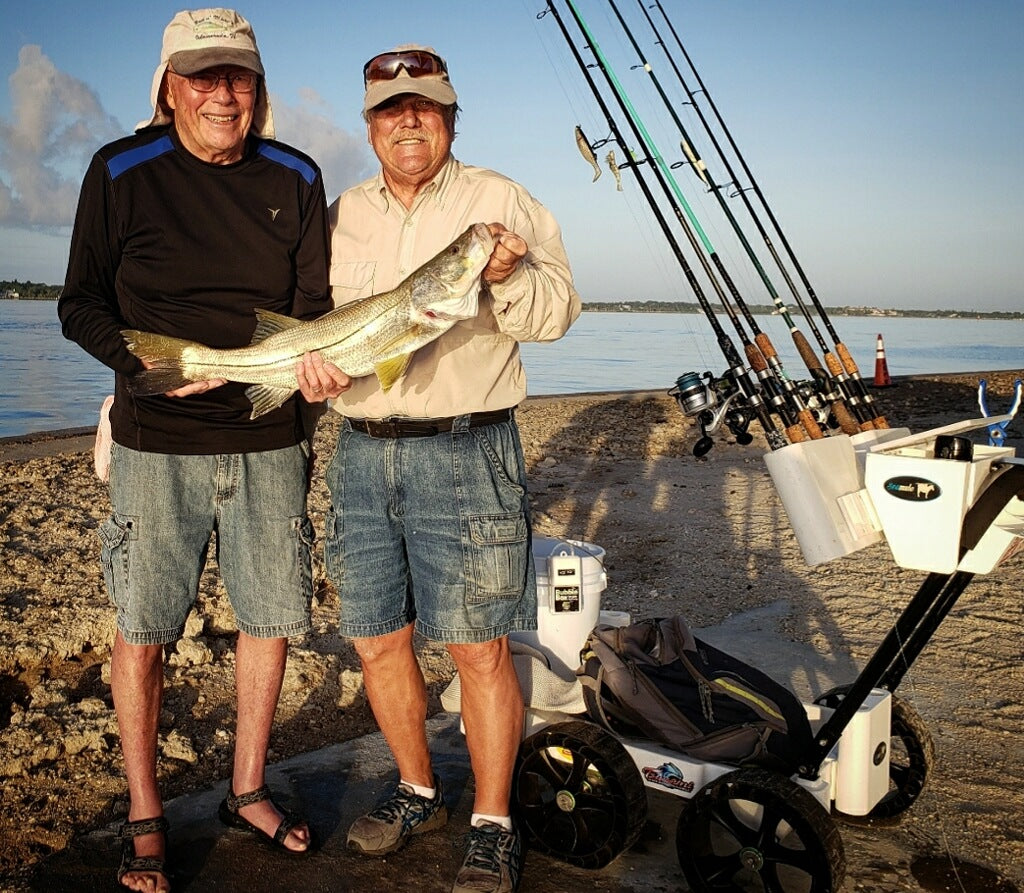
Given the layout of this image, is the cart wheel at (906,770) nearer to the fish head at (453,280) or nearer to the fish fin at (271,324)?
the fish head at (453,280)

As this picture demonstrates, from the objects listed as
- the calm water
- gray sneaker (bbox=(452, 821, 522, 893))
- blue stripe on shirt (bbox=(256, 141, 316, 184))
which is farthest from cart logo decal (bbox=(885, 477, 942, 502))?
the calm water

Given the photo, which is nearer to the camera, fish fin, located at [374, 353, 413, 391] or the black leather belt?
fish fin, located at [374, 353, 413, 391]

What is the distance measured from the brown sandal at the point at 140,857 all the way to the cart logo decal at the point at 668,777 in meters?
1.59

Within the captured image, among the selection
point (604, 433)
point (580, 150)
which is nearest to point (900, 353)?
point (604, 433)

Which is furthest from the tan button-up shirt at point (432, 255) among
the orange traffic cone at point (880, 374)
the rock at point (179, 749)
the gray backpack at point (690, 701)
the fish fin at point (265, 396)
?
the orange traffic cone at point (880, 374)

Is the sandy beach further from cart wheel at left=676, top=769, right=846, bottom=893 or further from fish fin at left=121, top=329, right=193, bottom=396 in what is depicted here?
fish fin at left=121, top=329, right=193, bottom=396

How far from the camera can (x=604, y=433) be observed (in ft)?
38.4

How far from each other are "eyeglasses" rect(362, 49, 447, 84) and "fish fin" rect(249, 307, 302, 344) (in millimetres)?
840

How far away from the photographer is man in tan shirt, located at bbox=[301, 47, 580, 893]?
3076 mm

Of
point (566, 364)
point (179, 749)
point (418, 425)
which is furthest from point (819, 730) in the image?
point (566, 364)

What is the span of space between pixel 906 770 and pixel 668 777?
973 millimetres

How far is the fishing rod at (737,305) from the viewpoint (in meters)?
4.85

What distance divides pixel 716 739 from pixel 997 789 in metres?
1.30

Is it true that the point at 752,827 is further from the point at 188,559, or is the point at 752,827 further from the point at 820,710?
the point at 188,559
